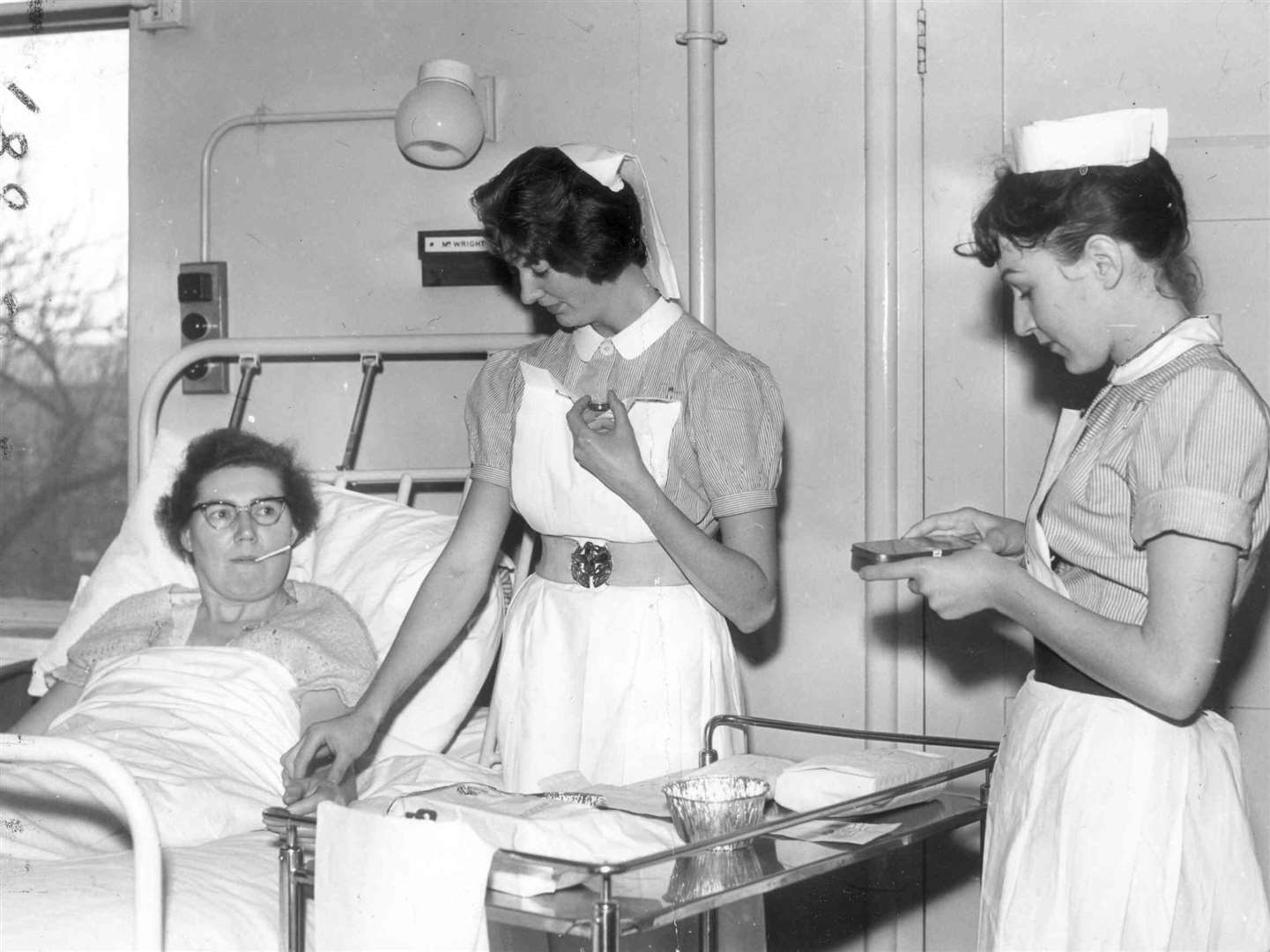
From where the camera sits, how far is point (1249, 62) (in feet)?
8.82

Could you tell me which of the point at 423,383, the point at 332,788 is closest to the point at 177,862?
the point at 332,788

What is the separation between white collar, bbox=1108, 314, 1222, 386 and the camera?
1.62 meters

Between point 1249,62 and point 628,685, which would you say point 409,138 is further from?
point 1249,62

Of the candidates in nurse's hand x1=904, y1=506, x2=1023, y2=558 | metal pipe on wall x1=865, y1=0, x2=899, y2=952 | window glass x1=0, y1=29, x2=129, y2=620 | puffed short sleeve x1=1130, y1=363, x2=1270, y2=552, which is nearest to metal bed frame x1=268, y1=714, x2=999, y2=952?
nurse's hand x1=904, y1=506, x2=1023, y2=558

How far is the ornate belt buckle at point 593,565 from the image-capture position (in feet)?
7.33

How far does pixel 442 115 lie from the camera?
2967mm

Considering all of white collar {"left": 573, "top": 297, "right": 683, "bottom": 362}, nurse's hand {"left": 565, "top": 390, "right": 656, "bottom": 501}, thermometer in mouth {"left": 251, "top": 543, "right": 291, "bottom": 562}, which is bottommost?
thermometer in mouth {"left": 251, "top": 543, "right": 291, "bottom": 562}

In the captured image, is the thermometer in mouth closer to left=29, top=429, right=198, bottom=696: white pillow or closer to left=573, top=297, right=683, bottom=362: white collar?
left=29, top=429, right=198, bottom=696: white pillow

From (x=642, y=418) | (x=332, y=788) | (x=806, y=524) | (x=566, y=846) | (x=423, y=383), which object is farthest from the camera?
(x=423, y=383)

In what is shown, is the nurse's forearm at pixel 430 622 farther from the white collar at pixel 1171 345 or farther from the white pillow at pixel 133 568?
the white collar at pixel 1171 345

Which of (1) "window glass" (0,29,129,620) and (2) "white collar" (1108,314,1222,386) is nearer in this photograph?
(2) "white collar" (1108,314,1222,386)

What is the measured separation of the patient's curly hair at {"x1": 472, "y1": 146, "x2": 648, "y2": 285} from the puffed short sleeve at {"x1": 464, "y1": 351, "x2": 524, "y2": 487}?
266 millimetres

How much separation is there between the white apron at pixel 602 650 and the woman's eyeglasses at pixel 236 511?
25.0 inches

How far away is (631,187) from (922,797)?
105 centimetres
